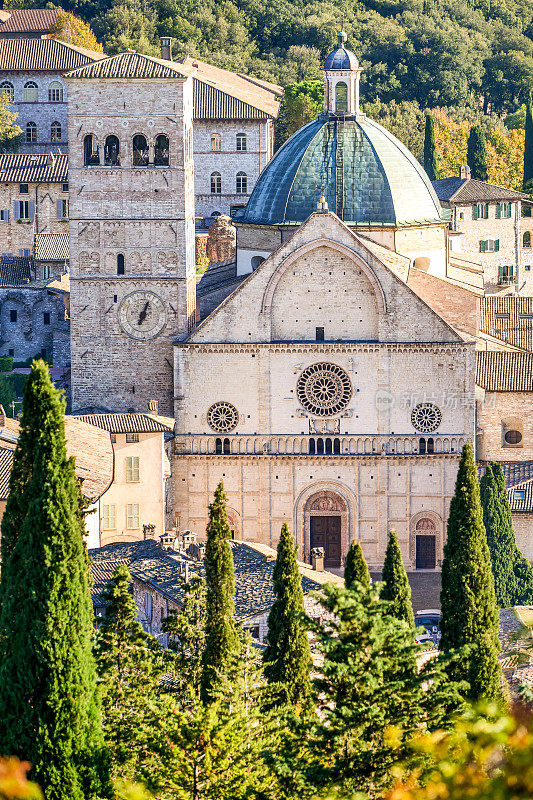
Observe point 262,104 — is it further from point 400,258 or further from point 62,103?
point 400,258

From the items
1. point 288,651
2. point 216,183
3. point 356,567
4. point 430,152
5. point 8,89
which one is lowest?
point 288,651

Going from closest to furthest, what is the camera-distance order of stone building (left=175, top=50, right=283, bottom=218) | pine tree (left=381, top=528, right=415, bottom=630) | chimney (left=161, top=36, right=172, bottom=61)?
pine tree (left=381, top=528, right=415, bottom=630) < chimney (left=161, top=36, right=172, bottom=61) < stone building (left=175, top=50, right=283, bottom=218)

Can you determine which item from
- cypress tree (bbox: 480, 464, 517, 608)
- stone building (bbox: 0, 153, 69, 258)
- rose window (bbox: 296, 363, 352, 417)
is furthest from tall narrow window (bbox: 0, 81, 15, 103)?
cypress tree (bbox: 480, 464, 517, 608)

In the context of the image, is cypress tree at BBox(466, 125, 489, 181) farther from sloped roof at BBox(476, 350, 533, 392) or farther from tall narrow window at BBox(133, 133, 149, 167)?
tall narrow window at BBox(133, 133, 149, 167)

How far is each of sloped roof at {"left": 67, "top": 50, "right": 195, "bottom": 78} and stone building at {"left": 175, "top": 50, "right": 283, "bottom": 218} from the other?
32.4 metres

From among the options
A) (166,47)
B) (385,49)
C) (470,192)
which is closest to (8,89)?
(166,47)

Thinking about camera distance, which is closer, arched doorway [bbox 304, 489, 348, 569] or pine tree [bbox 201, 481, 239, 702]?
pine tree [bbox 201, 481, 239, 702]

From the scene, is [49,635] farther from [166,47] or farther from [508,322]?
[166,47]

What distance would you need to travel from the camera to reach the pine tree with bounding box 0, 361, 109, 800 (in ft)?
89.6

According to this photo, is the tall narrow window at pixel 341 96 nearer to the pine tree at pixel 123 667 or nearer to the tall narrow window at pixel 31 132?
the pine tree at pixel 123 667

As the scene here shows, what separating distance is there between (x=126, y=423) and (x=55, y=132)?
144ft

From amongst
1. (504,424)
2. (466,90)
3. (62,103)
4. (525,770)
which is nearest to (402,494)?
(504,424)

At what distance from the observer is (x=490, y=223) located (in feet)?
281

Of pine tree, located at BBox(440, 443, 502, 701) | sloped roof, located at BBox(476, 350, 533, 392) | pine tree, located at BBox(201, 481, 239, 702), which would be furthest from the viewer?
sloped roof, located at BBox(476, 350, 533, 392)
